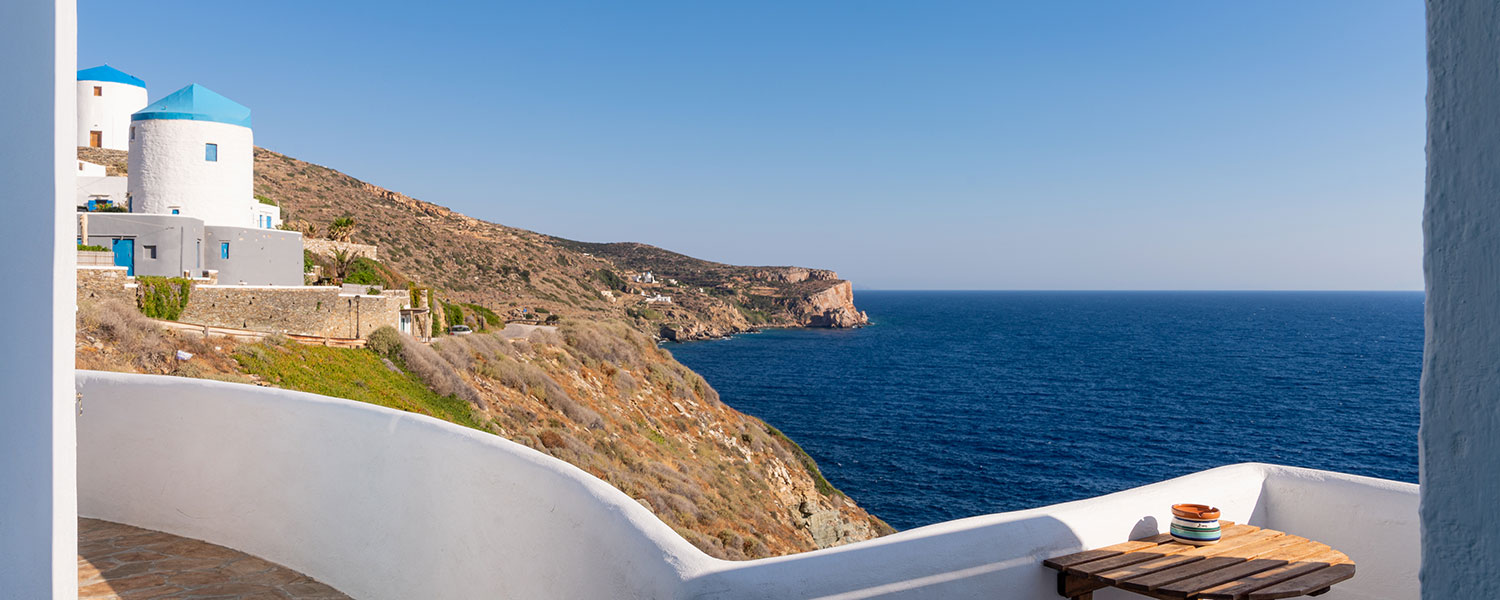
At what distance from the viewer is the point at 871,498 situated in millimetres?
24453

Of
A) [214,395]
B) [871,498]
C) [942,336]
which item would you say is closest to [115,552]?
[214,395]

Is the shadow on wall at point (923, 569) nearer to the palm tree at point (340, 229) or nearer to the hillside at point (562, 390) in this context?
the hillside at point (562, 390)

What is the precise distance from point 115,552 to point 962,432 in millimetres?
31918

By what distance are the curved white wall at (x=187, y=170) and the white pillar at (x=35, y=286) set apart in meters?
20.0

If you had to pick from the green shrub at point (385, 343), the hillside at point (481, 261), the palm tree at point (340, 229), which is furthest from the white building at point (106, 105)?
the green shrub at point (385, 343)

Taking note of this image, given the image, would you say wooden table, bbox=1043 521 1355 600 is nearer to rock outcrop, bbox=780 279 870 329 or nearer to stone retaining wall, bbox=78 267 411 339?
stone retaining wall, bbox=78 267 411 339

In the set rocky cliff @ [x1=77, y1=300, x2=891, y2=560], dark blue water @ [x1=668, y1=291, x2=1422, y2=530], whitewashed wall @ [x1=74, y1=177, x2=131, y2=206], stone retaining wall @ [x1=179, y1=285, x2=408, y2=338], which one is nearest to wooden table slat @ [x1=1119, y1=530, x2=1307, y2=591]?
rocky cliff @ [x1=77, y1=300, x2=891, y2=560]

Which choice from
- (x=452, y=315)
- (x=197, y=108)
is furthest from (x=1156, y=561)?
(x=452, y=315)

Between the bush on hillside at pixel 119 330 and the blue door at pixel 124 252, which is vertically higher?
the blue door at pixel 124 252

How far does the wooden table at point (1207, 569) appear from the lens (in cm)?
276

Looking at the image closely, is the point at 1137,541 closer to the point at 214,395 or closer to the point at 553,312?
the point at 214,395

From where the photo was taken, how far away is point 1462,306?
1.08 metres

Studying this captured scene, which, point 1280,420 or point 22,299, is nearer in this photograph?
point 22,299

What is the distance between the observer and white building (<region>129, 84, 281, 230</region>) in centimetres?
1867
